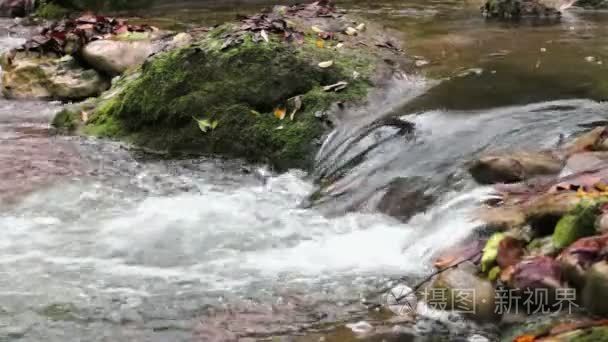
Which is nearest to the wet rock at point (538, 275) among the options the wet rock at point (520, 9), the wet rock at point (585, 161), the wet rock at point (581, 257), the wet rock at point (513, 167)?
the wet rock at point (581, 257)

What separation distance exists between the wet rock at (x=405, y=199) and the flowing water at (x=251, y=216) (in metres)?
0.07

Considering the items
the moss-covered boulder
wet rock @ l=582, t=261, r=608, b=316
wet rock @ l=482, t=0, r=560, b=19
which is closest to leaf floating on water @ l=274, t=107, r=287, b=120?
the moss-covered boulder

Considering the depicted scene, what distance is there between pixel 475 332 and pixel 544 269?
47 cm

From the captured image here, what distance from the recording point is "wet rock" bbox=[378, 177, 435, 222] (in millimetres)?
5398

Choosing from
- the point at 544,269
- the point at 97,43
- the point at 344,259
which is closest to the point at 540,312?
the point at 544,269

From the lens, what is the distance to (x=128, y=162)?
710 centimetres

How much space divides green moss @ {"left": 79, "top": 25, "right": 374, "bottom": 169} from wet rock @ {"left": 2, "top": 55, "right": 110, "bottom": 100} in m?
1.79

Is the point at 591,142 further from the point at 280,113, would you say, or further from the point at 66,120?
the point at 66,120

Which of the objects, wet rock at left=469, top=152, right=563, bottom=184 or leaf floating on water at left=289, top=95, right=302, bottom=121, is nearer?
wet rock at left=469, top=152, right=563, bottom=184

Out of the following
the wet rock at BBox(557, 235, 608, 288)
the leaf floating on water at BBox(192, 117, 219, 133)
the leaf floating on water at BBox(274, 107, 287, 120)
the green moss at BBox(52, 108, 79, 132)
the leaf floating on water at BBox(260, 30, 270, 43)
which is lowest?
the green moss at BBox(52, 108, 79, 132)

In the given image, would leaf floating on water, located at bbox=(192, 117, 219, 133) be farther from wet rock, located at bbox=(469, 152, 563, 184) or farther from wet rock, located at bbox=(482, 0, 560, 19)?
wet rock, located at bbox=(482, 0, 560, 19)

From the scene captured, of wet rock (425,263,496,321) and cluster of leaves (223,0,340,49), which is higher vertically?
cluster of leaves (223,0,340,49)

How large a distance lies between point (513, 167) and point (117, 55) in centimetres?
617

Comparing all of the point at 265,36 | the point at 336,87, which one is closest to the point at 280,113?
the point at 336,87
